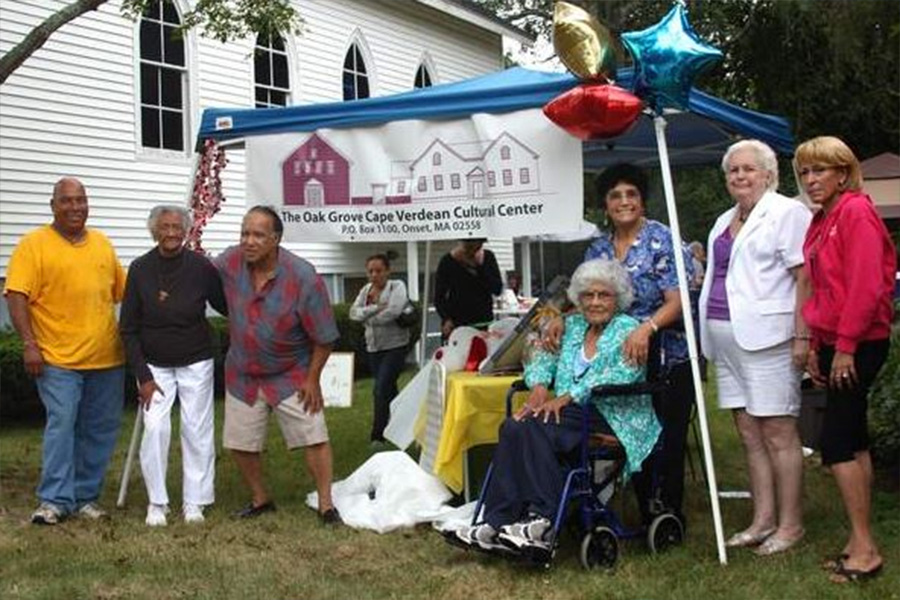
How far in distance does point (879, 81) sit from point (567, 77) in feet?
58.7

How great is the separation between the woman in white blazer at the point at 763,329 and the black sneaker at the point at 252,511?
2.49 metres

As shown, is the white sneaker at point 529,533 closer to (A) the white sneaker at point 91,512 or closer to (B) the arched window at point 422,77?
(A) the white sneaker at point 91,512

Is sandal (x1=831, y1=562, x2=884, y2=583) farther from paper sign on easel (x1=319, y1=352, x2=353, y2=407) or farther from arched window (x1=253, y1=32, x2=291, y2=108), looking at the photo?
arched window (x1=253, y1=32, x2=291, y2=108)

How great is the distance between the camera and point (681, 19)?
192 inches

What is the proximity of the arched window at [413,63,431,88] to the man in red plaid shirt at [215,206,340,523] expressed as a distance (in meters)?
12.6

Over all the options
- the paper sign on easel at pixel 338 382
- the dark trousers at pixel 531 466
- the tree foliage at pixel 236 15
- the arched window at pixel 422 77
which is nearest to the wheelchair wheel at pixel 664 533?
the dark trousers at pixel 531 466

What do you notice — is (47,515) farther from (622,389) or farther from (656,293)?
(656,293)

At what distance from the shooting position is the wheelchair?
14.7ft

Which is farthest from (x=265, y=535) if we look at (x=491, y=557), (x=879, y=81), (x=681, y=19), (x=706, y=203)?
(x=706, y=203)

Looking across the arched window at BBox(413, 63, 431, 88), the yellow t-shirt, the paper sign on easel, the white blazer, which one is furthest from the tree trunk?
the arched window at BBox(413, 63, 431, 88)

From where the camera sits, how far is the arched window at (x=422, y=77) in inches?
707

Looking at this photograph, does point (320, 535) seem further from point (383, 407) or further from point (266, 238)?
point (383, 407)

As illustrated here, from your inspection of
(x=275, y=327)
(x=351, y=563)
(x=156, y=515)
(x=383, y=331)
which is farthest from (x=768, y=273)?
(x=383, y=331)

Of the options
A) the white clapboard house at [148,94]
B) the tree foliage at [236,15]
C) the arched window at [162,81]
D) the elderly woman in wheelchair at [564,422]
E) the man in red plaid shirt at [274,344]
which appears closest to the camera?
the elderly woman in wheelchair at [564,422]
